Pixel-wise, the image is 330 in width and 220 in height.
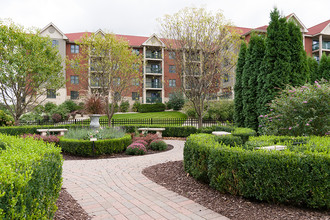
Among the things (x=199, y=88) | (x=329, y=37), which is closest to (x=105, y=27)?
(x=199, y=88)

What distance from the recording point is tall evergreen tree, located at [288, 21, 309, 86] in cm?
1100

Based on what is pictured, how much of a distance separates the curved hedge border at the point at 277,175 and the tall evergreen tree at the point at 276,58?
797 cm

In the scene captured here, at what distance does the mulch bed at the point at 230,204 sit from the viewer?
3537mm

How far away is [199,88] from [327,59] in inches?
400

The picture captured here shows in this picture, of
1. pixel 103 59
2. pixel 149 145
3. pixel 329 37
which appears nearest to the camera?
pixel 149 145

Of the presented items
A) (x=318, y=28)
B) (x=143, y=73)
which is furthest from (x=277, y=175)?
(x=318, y=28)

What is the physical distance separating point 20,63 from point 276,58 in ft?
52.4

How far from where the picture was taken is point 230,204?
3.99 metres

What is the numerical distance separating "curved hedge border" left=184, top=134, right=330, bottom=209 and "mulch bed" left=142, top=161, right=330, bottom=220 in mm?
123

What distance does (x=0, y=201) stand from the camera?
2045 millimetres

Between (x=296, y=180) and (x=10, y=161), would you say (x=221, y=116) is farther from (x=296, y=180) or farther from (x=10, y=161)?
(x=10, y=161)

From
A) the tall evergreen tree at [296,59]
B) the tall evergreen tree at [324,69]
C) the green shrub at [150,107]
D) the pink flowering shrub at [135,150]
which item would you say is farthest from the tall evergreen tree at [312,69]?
the green shrub at [150,107]

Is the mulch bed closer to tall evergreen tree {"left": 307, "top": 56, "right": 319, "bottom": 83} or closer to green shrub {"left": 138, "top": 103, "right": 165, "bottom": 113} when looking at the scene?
tall evergreen tree {"left": 307, "top": 56, "right": 319, "bottom": 83}

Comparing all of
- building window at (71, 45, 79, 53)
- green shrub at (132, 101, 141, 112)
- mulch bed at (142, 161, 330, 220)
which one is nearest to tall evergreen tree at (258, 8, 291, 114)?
mulch bed at (142, 161, 330, 220)
